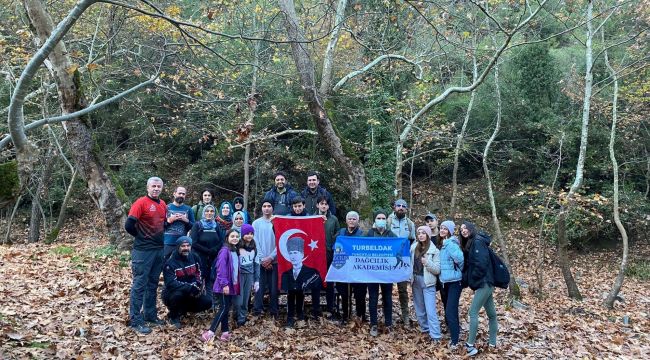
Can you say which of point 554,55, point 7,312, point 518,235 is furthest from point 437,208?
point 7,312

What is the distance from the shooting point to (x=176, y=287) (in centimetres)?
729

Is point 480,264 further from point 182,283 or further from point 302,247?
point 182,283

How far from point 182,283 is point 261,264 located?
1373 millimetres

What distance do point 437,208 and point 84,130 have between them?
14504mm

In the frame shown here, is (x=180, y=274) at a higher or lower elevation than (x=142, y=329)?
higher

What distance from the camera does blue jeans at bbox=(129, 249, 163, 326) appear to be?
7.09 metres

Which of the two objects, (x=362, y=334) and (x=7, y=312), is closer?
(x=7, y=312)

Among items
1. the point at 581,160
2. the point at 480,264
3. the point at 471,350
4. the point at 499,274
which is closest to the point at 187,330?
the point at 471,350

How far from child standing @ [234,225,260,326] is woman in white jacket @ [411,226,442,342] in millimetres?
2600

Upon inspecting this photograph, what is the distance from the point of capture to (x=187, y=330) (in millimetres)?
7258

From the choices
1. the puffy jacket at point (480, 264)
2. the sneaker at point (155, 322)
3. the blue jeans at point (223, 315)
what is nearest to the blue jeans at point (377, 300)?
the puffy jacket at point (480, 264)

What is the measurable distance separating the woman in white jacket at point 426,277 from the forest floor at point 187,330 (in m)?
0.26

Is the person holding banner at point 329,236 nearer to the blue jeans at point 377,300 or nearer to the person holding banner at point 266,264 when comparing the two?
the blue jeans at point 377,300

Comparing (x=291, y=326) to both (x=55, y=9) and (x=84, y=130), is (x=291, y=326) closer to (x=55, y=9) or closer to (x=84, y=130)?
(x=84, y=130)
